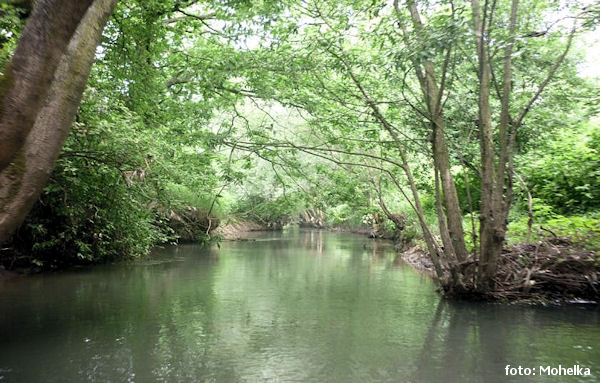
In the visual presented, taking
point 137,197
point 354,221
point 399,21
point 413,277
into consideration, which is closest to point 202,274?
point 137,197

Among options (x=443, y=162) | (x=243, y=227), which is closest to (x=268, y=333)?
(x=443, y=162)

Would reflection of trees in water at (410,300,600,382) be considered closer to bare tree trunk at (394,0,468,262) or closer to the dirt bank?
bare tree trunk at (394,0,468,262)

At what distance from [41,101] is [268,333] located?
4.89 meters

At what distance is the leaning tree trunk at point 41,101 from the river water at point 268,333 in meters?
2.67

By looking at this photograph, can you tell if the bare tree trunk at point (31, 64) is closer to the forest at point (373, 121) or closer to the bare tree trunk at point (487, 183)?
the forest at point (373, 121)

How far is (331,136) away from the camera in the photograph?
35.1 ft

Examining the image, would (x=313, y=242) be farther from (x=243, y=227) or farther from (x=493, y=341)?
(x=493, y=341)

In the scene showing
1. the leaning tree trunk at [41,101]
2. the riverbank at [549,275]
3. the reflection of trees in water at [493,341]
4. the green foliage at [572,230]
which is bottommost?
the reflection of trees in water at [493,341]

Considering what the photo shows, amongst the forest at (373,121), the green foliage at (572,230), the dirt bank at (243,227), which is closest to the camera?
the forest at (373,121)

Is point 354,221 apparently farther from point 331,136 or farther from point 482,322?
point 482,322

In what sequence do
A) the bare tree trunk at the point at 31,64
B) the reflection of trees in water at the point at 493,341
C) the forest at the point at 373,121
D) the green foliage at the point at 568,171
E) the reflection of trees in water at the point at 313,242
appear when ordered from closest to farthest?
the bare tree trunk at the point at 31,64
the reflection of trees in water at the point at 493,341
the forest at the point at 373,121
the green foliage at the point at 568,171
the reflection of trees in water at the point at 313,242

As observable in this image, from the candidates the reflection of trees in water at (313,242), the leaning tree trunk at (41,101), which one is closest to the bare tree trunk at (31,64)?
the leaning tree trunk at (41,101)

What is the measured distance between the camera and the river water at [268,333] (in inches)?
209

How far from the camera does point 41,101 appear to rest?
301 cm
